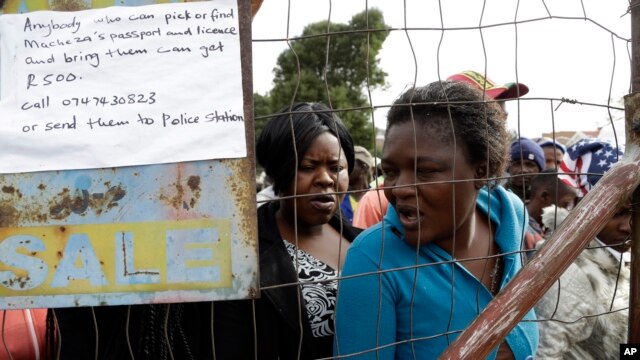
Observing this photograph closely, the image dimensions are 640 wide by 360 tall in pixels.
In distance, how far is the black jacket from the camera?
1535mm

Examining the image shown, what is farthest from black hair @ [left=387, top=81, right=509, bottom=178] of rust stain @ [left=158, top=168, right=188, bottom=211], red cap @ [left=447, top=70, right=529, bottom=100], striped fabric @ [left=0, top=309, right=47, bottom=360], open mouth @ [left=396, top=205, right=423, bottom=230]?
striped fabric @ [left=0, top=309, right=47, bottom=360]

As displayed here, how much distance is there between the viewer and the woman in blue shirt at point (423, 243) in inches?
57.0

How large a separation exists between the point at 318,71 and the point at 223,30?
12700 millimetres

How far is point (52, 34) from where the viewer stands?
1279 mm

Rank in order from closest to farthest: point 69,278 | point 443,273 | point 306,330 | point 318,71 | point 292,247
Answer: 1. point 69,278
2. point 443,273
3. point 306,330
4. point 292,247
5. point 318,71

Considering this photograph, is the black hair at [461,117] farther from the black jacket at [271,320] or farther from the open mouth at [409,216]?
the black jacket at [271,320]

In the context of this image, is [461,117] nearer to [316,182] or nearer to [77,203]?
[316,182]

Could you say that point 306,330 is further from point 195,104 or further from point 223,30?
point 223,30

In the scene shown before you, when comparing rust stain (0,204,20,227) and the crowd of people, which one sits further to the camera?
the crowd of people

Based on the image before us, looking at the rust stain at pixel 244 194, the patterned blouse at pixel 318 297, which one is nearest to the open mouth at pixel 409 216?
the patterned blouse at pixel 318 297

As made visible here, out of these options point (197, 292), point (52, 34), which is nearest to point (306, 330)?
point (197, 292)

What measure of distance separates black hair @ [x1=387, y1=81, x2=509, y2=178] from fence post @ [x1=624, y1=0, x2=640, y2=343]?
1.09 ft

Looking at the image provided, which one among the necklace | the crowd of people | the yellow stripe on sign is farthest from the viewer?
the necklace

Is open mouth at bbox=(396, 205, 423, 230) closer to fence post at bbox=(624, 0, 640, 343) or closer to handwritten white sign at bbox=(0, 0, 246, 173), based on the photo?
handwritten white sign at bbox=(0, 0, 246, 173)
